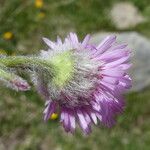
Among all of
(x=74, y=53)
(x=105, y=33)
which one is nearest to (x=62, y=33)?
(x=105, y=33)

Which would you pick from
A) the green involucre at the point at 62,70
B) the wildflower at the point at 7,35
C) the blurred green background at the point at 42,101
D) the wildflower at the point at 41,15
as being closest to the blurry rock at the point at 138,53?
the blurred green background at the point at 42,101

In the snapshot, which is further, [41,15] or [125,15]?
[125,15]

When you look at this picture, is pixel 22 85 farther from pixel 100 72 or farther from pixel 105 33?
pixel 105 33

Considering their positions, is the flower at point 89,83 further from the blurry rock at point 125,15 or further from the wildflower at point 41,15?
the blurry rock at point 125,15

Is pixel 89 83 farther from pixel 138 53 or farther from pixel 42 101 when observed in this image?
pixel 138 53

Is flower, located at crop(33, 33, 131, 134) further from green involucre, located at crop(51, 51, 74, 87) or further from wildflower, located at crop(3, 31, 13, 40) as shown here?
wildflower, located at crop(3, 31, 13, 40)

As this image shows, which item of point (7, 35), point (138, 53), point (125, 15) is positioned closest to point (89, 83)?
point (7, 35)
